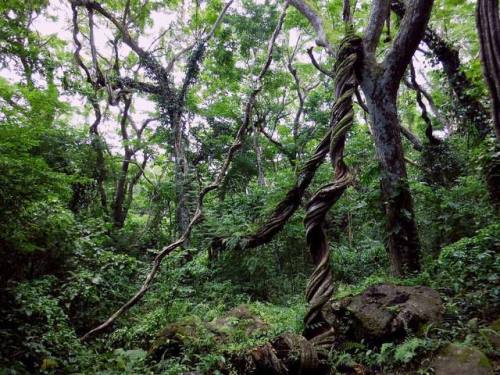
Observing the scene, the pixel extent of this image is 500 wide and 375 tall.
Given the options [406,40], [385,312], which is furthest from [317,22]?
[385,312]

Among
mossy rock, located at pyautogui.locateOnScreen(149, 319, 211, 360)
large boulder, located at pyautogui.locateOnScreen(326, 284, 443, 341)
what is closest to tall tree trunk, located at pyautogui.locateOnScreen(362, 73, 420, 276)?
large boulder, located at pyautogui.locateOnScreen(326, 284, 443, 341)

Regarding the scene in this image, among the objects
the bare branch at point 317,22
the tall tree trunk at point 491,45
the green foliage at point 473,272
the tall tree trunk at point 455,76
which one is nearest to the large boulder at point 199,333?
the green foliage at point 473,272

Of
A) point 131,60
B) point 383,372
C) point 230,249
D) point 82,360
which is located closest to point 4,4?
point 131,60

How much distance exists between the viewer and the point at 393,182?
148 inches

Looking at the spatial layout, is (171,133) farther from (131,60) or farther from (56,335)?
(56,335)

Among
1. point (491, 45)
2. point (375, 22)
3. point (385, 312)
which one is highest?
point (375, 22)

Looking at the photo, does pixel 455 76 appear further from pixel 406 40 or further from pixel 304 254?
pixel 304 254

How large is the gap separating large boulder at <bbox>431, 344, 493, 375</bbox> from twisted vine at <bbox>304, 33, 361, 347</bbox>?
848mm

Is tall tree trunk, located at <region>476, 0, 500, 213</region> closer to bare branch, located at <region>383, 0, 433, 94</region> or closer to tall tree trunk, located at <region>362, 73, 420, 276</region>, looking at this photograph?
bare branch, located at <region>383, 0, 433, 94</region>

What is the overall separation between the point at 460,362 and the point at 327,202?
1573mm

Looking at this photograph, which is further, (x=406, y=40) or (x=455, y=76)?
(x=455, y=76)

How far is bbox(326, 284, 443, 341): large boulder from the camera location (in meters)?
2.54

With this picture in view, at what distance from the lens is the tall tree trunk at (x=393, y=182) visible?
3.64 m

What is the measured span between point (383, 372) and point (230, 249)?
2994mm
